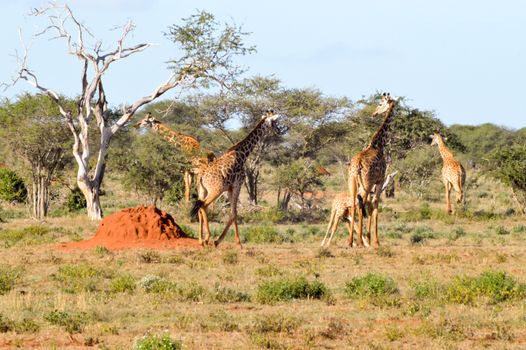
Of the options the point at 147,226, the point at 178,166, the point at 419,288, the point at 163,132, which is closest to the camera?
the point at 419,288

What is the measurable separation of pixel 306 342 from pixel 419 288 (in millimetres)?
3942

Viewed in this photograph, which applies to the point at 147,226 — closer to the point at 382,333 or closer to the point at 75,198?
the point at 382,333

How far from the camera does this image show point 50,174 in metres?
36.2

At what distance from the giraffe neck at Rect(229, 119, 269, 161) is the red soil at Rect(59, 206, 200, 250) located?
2057 millimetres

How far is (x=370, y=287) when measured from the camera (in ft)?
48.1

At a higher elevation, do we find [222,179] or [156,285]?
[222,179]

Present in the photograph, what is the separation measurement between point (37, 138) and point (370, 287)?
22.5 metres

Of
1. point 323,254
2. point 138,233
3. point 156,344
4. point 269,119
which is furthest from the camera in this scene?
point 269,119

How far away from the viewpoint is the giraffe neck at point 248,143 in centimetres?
2188

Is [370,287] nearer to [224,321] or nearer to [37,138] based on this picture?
[224,321]

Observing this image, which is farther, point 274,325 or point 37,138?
point 37,138

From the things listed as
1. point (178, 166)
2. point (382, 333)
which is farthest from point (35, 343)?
point (178, 166)

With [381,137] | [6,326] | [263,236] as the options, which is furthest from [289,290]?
[263,236]

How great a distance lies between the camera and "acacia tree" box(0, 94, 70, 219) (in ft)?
115
